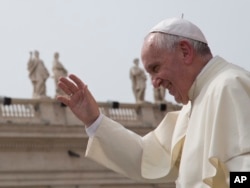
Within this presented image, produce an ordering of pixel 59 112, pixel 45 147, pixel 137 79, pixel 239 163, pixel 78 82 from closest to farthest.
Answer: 1. pixel 239 163
2. pixel 78 82
3. pixel 45 147
4. pixel 59 112
5. pixel 137 79

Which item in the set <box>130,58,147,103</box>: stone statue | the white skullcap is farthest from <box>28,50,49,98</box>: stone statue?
the white skullcap

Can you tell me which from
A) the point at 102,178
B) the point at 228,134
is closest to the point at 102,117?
the point at 228,134

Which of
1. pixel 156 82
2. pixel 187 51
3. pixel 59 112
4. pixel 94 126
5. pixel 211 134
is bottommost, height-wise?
pixel 59 112

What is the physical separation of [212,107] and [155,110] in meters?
25.9

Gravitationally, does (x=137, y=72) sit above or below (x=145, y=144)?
below

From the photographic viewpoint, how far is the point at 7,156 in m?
25.5

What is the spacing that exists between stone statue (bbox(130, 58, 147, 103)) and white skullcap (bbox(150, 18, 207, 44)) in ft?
86.8

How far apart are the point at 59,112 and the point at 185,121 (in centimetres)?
2290

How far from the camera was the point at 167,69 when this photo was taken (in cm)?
356

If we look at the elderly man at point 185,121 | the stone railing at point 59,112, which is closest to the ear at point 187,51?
the elderly man at point 185,121

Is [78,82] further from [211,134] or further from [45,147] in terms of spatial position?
[45,147]

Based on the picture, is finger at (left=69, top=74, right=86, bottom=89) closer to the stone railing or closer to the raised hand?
the raised hand

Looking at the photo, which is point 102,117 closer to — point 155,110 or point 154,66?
point 154,66

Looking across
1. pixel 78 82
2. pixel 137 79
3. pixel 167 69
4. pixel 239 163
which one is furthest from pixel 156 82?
pixel 137 79
